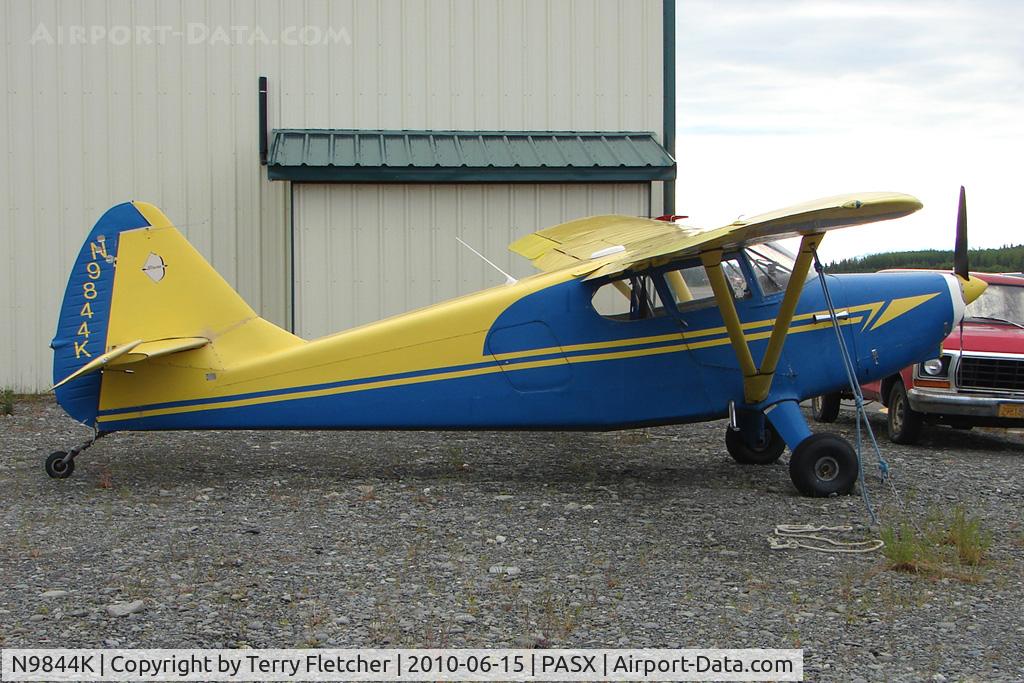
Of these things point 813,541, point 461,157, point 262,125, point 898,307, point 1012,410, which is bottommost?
point 813,541

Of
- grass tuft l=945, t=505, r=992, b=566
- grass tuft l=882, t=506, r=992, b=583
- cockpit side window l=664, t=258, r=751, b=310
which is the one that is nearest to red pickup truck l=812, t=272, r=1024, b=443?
cockpit side window l=664, t=258, r=751, b=310

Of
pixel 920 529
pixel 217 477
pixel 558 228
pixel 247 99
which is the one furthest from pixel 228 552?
pixel 247 99

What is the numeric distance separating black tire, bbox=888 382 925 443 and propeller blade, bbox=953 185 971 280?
84.7 inches

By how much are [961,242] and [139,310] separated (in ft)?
22.9

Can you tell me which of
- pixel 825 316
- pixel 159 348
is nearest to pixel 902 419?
pixel 825 316

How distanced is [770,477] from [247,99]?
922 cm

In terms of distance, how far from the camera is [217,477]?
879cm

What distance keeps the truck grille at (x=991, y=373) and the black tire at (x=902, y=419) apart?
597mm

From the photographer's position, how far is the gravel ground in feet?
16.2

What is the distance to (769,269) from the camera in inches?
343

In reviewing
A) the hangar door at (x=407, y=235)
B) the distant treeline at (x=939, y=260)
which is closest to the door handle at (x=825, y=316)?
the hangar door at (x=407, y=235)

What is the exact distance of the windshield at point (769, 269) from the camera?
28.5 feet

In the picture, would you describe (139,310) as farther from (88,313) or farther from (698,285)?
(698,285)
